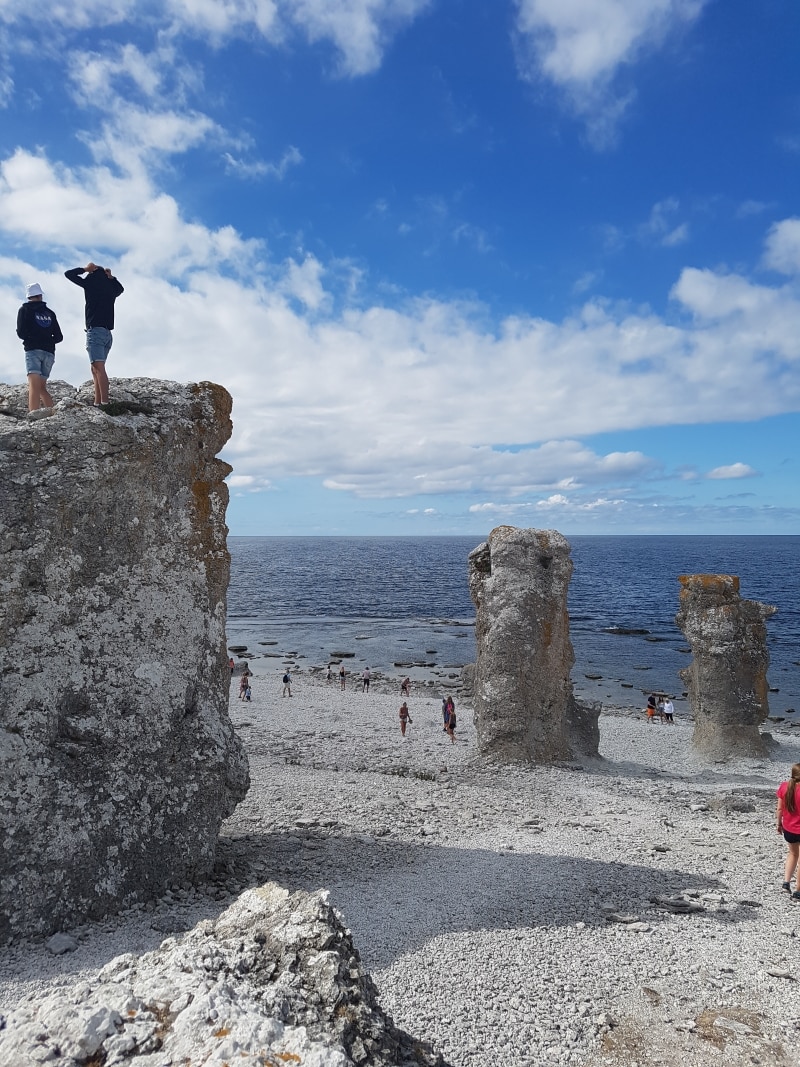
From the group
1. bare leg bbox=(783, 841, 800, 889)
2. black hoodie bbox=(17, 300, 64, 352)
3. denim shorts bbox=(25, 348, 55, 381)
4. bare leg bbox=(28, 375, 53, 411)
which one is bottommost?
bare leg bbox=(783, 841, 800, 889)

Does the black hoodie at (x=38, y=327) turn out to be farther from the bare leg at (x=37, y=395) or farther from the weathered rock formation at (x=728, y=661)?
the weathered rock formation at (x=728, y=661)

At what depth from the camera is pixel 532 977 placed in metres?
6.19

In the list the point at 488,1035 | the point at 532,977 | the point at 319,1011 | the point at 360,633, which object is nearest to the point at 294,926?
the point at 319,1011

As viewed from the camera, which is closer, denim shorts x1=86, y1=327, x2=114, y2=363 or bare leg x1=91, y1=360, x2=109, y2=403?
bare leg x1=91, y1=360, x2=109, y2=403

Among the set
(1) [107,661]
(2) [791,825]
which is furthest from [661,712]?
(1) [107,661]

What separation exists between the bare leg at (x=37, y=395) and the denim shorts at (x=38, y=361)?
5.0 inches

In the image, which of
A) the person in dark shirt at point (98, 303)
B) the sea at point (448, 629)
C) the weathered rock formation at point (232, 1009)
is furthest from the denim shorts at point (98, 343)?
the sea at point (448, 629)

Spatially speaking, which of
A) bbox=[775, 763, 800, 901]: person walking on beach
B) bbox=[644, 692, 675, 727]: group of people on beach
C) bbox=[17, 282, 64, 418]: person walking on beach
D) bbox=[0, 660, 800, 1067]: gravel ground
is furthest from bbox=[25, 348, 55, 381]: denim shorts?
bbox=[644, 692, 675, 727]: group of people on beach

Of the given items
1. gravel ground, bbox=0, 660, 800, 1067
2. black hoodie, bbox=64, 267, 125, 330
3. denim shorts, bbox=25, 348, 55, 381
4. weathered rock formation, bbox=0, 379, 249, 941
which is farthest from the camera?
black hoodie, bbox=64, 267, 125, 330

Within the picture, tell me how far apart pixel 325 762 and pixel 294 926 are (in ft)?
53.6

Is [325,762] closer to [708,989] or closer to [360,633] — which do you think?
[708,989]

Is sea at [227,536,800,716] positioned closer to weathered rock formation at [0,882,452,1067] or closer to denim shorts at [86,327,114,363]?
denim shorts at [86,327,114,363]

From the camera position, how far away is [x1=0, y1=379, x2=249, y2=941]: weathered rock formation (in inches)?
271

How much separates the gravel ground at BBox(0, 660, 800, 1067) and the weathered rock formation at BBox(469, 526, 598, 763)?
1.30 meters
